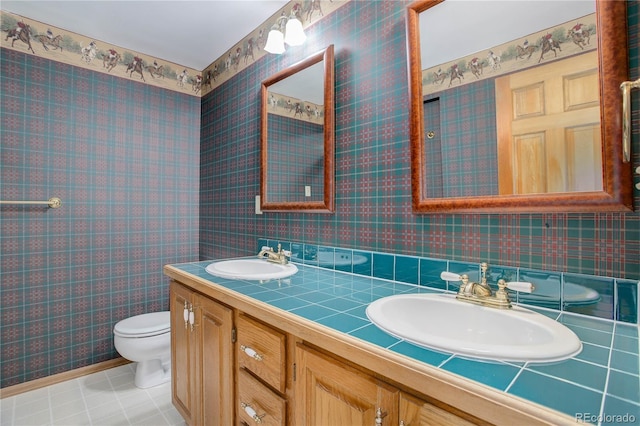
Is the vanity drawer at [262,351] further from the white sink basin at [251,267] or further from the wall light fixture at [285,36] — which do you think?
the wall light fixture at [285,36]

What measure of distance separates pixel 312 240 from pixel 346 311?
788mm

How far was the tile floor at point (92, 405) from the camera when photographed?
1675 mm

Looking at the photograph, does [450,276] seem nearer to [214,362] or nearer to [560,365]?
[560,365]

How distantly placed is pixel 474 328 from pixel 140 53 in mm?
2861

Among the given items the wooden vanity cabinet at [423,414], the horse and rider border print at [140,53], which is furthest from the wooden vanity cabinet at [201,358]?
the horse and rider border print at [140,53]

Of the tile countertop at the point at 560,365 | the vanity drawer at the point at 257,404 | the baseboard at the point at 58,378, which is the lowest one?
the baseboard at the point at 58,378

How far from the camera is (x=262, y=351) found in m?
0.99

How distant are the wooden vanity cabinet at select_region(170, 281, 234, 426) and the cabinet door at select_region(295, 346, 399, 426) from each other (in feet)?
1.37

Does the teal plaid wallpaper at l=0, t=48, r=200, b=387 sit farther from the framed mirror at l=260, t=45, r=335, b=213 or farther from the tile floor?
the framed mirror at l=260, t=45, r=335, b=213

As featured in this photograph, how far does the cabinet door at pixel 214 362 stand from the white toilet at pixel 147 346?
755 mm

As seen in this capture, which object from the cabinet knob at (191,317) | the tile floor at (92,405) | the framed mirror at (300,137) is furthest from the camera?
the tile floor at (92,405)

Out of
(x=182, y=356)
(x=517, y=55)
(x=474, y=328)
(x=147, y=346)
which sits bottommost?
(x=147, y=346)

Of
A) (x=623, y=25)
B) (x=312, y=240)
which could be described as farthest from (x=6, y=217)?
(x=623, y=25)

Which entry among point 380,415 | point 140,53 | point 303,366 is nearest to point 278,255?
point 303,366
